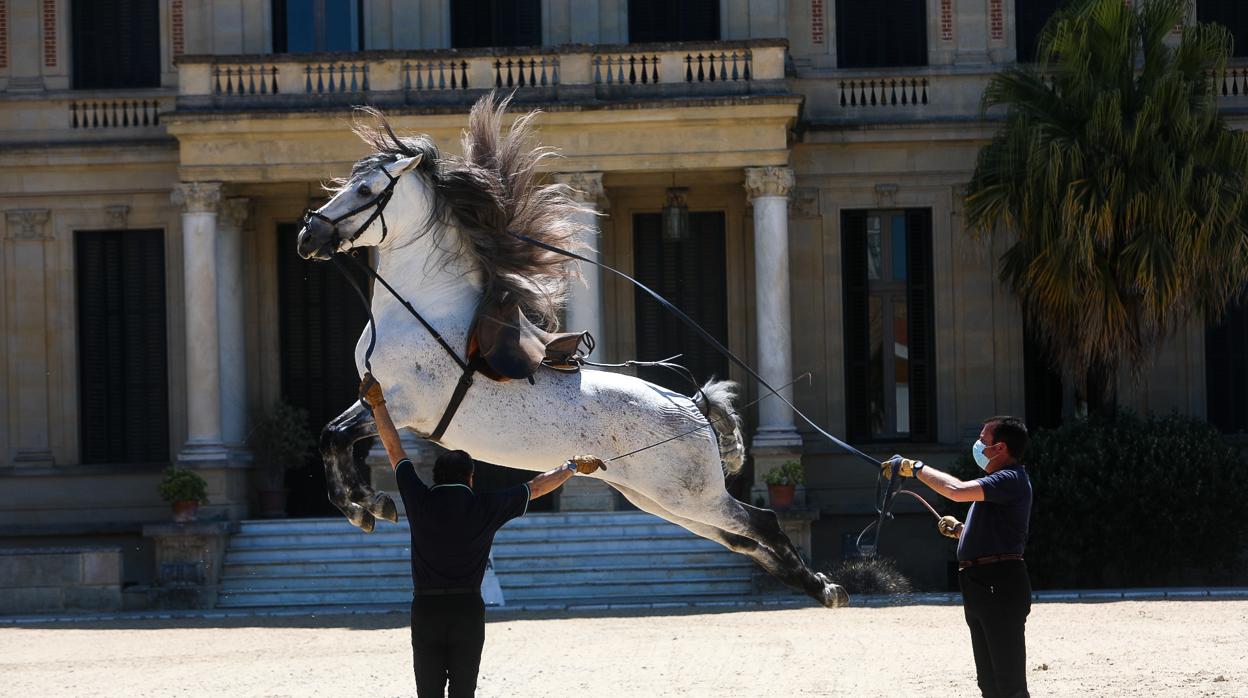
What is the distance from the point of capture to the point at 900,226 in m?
24.6

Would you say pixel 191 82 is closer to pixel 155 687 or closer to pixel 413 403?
pixel 155 687

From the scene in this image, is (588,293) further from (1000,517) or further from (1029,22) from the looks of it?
(1000,517)

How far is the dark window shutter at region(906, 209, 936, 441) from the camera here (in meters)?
24.3

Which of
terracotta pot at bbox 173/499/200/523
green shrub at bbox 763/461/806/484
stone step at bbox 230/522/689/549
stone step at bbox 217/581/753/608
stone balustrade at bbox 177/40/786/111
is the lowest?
stone step at bbox 217/581/753/608

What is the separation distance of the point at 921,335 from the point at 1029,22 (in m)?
4.98

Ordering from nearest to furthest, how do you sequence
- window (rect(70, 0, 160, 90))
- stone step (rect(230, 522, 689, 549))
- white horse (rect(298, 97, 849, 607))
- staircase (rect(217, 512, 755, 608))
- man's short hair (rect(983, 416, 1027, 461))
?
white horse (rect(298, 97, 849, 607)) < man's short hair (rect(983, 416, 1027, 461)) < staircase (rect(217, 512, 755, 608)) < stone step (rect(230, 522, 689, 549)) < window (rect(70, 0, 160, 90))

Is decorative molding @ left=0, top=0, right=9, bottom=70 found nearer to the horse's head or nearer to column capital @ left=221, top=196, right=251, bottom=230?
column capital @ left=221, top=196, right=251, bottom=230

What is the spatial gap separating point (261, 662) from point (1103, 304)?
1171 cm

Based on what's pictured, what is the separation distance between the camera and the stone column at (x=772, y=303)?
72.4 feet

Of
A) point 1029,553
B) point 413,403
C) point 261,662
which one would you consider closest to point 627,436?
point 413,403

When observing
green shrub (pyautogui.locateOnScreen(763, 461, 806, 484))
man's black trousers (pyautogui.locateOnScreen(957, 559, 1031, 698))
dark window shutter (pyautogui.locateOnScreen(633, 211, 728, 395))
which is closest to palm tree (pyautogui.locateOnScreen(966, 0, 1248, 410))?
green shrub (pyautogui.locateOnScreen(763, 461, 806, 484))

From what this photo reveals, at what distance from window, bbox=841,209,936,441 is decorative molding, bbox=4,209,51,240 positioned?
38.9ft

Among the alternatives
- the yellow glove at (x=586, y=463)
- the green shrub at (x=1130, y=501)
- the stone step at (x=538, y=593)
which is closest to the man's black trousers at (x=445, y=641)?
the yellow glove at (x=586, y=463)

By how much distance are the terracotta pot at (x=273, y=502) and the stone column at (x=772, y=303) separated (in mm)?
6760
